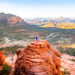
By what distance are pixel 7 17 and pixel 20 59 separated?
14863 centimetres

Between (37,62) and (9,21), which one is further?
(9,21)

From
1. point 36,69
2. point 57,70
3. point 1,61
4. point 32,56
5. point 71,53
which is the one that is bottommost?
point 71,53

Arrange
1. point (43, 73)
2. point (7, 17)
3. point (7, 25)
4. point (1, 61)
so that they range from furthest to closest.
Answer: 1. point (7, 17)
2. point (7, 25)
3. point (1, 61)
4. point (43, 73)

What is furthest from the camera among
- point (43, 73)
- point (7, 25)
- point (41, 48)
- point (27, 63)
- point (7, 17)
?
point (7, 17)

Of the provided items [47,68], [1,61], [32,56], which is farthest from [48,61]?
[1,61]

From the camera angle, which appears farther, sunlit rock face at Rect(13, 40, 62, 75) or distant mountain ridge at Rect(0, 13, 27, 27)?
distant mountain ridge at Rect(0, 13, 27, 27)

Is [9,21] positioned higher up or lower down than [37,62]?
higher up

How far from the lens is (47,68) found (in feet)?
Result: 51.4

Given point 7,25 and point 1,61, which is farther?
point 7,25

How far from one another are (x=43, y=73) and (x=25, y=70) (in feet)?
7.09

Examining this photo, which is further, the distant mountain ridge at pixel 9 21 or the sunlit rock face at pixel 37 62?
the distant mountain ridge at pixel 9 21

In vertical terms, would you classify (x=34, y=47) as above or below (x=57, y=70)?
above

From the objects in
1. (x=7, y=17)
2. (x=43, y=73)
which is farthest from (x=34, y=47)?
(x=7, y=17)

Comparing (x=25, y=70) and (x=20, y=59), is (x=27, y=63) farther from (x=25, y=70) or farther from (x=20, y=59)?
(x=20, y=59)
